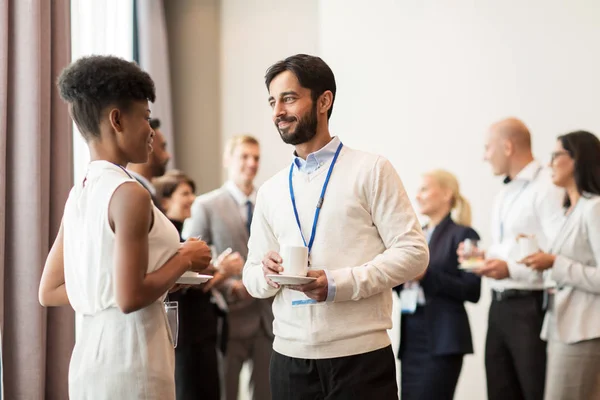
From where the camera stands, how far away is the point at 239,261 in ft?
12.7

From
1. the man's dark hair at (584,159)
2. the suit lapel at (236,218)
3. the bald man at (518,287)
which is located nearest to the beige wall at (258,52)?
the suit lapel at (236,218)

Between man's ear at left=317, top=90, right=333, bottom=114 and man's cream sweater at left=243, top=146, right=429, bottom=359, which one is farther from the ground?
man's ear at left=317, top=90, right=333, bottom=114

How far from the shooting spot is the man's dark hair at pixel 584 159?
131 inches

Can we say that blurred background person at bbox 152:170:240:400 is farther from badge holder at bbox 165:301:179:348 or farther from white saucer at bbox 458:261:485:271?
badge holder at bbox 165:301:179:348

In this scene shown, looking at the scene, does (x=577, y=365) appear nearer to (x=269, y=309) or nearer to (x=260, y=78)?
(x=269, y=309)

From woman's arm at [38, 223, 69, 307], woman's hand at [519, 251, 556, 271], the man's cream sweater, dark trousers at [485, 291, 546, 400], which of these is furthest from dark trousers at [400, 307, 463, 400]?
woman's arm at [38, 223, 69, 307]

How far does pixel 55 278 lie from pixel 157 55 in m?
3.48

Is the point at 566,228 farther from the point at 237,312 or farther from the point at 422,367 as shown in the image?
the point at 237,312

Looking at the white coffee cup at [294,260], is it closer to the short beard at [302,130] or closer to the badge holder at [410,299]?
the short beard at [302,130]

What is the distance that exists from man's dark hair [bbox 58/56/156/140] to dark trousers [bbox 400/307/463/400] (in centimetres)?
229

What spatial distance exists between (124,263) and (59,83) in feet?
1.65

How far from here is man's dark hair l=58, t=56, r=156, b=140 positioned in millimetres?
1751

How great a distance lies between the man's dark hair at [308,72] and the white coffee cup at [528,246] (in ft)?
4.65

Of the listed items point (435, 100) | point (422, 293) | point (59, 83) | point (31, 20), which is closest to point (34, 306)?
point (31, 20)
